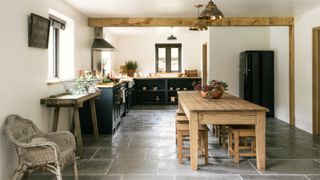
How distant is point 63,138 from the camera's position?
349 cm

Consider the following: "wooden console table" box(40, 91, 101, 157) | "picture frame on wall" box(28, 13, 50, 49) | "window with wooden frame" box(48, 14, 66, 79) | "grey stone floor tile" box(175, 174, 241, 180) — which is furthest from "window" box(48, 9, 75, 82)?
"grey stone floor tile" box(175, 174, 241, 180)

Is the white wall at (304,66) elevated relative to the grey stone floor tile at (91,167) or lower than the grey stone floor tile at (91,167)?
elevated

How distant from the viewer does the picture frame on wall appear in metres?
3.87

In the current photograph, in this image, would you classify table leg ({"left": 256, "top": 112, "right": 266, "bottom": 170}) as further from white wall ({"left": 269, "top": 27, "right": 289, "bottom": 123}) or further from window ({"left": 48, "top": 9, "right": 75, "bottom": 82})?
white wall ({"left": 269, "top": 27, "right": 289, "bottom": 123})

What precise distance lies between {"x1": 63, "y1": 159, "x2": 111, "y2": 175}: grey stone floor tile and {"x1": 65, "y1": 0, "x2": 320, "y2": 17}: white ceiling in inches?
103

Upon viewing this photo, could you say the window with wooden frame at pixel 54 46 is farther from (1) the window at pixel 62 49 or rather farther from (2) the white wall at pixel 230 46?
(2) the white wall at pixel 230 46

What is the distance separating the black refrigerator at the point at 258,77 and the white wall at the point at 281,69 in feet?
0.39

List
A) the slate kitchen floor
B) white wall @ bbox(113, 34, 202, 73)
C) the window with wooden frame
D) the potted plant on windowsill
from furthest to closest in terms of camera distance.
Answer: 1. white wall @ bbox(113, 34, 202, 73)
2. the potted plant on windowsill
3. the window with wooden frame
4. the slate kitchen floor

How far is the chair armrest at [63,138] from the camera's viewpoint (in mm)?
3461

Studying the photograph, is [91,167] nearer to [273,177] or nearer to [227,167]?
[227,167]

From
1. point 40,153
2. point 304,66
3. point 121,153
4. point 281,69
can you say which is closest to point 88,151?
point 121,153

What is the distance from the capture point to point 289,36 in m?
6.98

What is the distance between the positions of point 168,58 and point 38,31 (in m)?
7.73

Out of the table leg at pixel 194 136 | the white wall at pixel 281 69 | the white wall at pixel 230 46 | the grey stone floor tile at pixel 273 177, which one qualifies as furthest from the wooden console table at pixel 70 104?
the white wall at pixel 281 69
